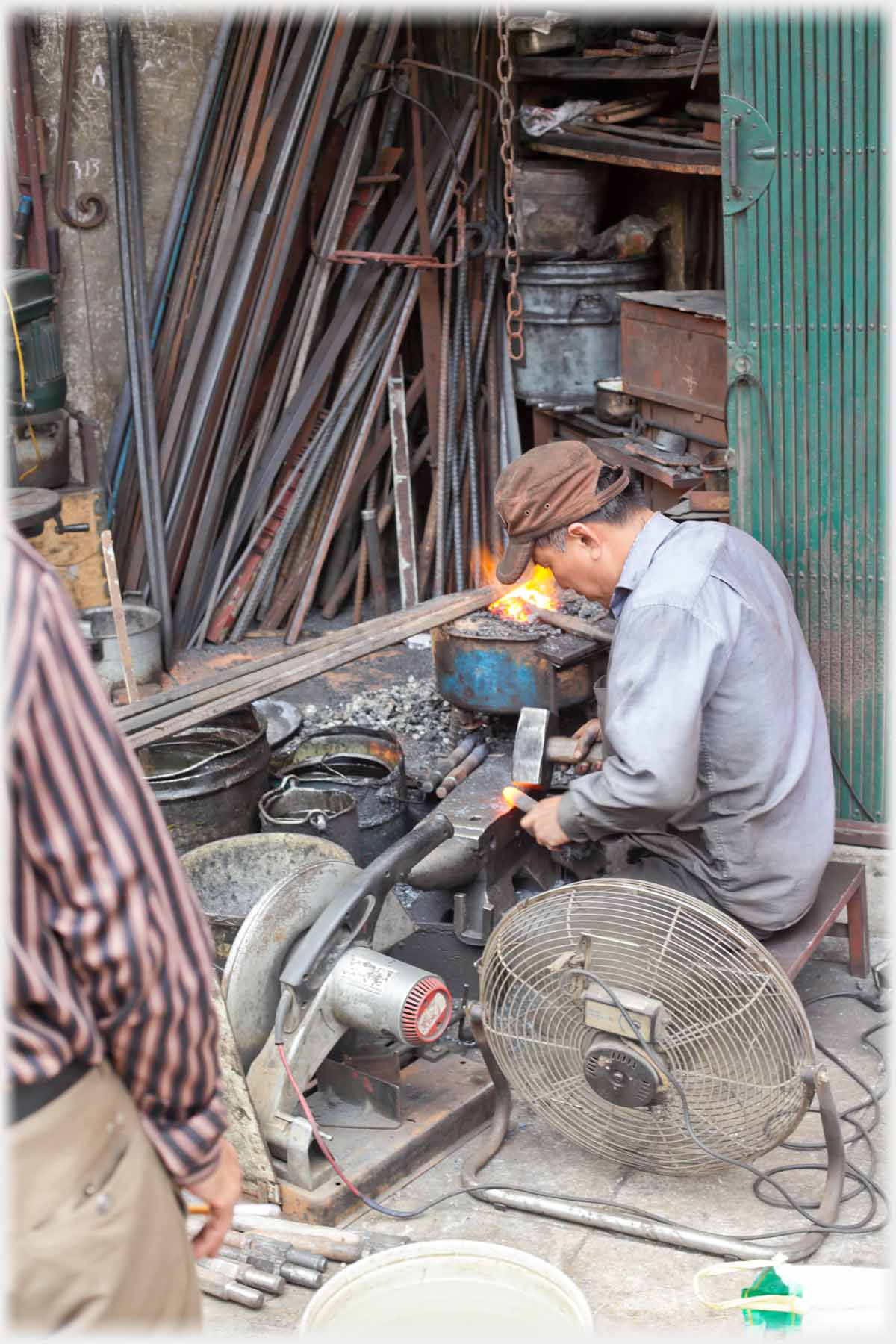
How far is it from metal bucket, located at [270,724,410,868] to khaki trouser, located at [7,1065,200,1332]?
2.92 m

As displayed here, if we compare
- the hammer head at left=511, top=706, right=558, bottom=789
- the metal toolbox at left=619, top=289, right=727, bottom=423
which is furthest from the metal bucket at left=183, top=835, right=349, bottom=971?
the metal toolbox at left=619, top=289, right=727, bottom=423

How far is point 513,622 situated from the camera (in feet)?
17.5

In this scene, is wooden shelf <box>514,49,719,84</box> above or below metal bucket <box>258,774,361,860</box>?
above

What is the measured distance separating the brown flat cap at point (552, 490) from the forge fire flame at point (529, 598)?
163 cm

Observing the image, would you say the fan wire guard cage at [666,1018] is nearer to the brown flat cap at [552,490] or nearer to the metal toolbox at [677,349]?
the brown flat cap at [552,490]

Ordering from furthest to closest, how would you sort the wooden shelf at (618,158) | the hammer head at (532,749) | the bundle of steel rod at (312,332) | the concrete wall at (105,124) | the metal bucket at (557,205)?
the concrete wall at (105,124) < the bundle of steel rod at (312,332) < the metal bucket at (557,205) < the wooden shelf at (618,158) < the hammer head at (532,749)

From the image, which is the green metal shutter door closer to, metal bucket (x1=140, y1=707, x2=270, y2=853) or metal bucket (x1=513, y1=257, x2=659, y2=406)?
metal bucket (x1=140, y1=707, x2=270, y2=853)

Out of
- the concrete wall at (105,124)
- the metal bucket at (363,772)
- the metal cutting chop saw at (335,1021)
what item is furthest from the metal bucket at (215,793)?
the concrete wall at (105,124)

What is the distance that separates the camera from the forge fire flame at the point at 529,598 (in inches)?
213

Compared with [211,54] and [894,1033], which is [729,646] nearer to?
[894,1033]

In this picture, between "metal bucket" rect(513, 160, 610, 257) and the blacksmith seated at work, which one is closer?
the blacksmith seated at work

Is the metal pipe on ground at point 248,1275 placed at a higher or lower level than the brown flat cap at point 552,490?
lower

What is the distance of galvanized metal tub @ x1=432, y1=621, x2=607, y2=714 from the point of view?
5086 millimetres

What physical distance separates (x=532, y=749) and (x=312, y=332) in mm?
4054
